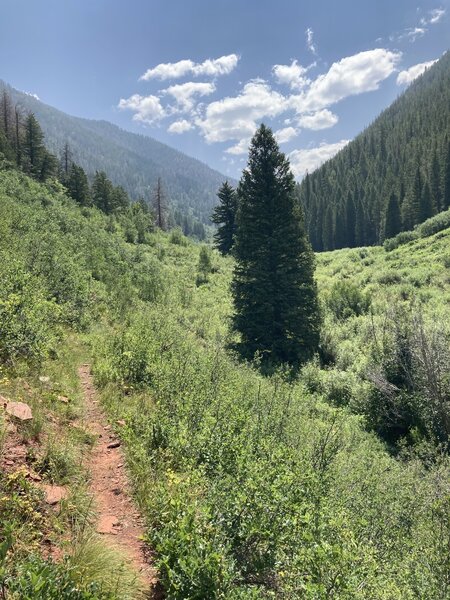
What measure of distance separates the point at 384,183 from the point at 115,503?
106 m

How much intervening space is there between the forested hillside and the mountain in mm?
66825

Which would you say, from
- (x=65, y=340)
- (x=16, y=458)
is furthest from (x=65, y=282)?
(x=16, y=458)

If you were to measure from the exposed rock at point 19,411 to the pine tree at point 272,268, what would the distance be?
547 inches

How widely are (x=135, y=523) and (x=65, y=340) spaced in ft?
21.2

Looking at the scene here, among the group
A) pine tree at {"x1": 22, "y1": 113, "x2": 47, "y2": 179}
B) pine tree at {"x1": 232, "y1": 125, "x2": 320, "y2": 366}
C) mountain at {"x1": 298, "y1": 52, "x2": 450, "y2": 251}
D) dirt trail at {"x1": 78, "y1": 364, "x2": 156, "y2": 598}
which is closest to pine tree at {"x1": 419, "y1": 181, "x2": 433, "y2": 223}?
mountain at {"x1": 298, "y1": 52, "x2": 450, "y2": 251}

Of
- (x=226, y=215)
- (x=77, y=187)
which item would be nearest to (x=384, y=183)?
(x=226, y=215)

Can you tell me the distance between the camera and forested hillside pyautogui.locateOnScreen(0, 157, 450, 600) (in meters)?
3.24

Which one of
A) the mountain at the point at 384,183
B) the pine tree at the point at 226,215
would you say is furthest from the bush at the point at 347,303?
the mountain at the point at 384,183

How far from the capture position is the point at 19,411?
197 inches

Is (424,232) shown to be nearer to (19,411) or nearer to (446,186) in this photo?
(446,186)

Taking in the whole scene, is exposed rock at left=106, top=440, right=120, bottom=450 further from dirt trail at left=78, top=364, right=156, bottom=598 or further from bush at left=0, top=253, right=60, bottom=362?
bush at left=0, top=253, right=60, bottom=362

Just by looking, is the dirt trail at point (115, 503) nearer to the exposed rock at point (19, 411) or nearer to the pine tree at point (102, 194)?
the exposed rock at point (19, 411)

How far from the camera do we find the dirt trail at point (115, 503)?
3641 millimetres

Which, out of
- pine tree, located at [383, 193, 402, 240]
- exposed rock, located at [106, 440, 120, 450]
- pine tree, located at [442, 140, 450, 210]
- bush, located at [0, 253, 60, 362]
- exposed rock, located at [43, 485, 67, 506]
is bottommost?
exposed rock, located at [106, 440, 120, 450]
